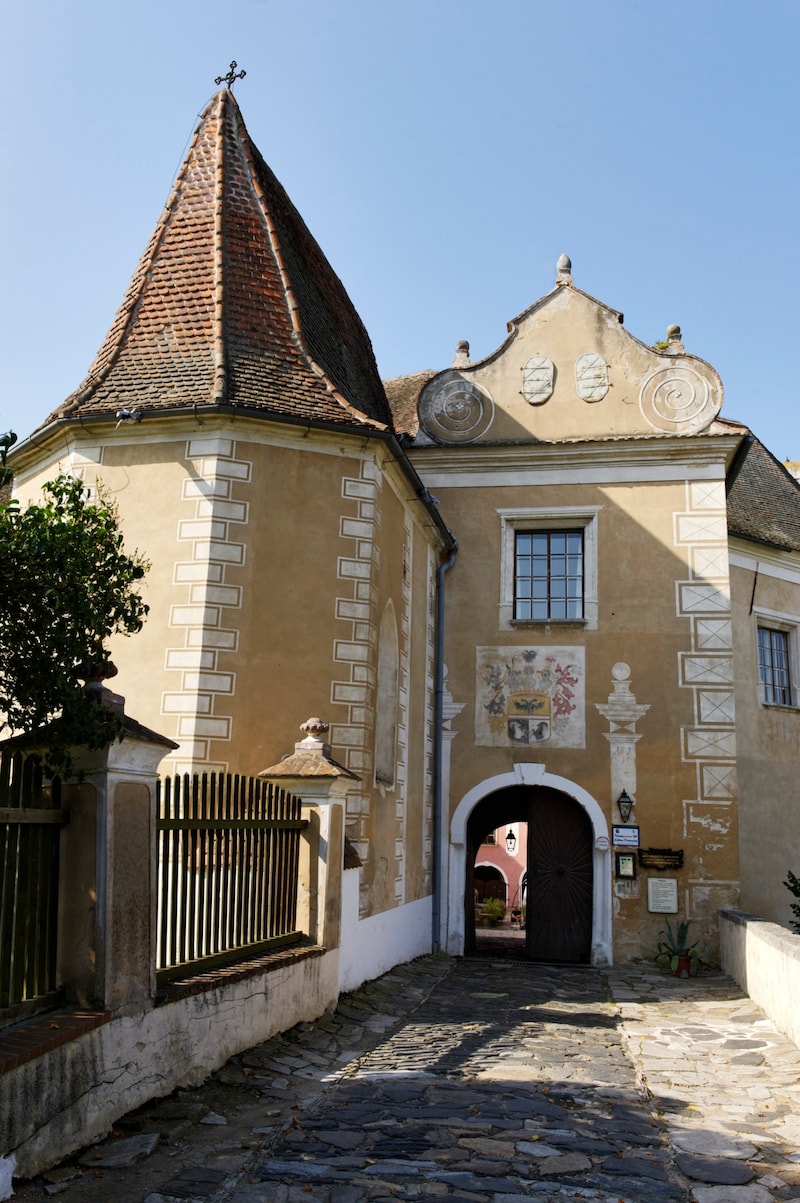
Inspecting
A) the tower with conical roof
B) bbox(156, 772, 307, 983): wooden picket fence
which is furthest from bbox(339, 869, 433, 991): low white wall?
bbox(156, 772, 307, 983): wooden picket fence

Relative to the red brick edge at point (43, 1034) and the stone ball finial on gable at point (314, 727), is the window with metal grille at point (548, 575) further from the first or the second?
the red brick edge at point (43, 1034)

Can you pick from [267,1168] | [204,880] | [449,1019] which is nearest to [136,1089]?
[267,1168]

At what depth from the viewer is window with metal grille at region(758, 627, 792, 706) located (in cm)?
1814

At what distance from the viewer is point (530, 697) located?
1584cm

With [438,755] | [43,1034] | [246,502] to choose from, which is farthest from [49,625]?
[438,755]

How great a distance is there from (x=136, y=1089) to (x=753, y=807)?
13.3m

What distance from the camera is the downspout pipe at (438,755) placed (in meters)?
15.6

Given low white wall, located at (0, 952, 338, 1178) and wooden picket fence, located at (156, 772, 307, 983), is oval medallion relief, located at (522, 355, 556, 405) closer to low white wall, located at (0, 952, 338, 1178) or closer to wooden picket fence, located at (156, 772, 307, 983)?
wooden picket fence, located at (156, 772, 307, 983)

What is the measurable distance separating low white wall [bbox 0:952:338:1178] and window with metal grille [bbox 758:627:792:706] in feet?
39.3

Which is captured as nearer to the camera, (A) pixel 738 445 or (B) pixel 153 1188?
(B) pixel 153 1188

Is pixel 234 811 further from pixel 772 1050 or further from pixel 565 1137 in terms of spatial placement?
pixel 772 1050

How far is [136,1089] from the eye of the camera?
5891 mm

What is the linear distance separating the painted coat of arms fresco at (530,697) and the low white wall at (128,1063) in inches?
308

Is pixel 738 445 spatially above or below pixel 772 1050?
above
